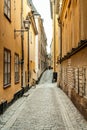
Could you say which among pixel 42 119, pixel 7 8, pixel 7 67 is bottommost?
pixel 42 119

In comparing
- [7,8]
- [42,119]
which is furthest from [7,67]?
[42,119]

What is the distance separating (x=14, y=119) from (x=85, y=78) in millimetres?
2795

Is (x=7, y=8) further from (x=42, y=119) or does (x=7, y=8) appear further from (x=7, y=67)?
(x=42, y=119)

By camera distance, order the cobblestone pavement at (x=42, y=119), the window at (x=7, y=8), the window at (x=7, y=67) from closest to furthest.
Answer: the cobblestone pavement at (x=42, y=119)
the window at (x=7, y=67)
the window at (x=7, y=8)

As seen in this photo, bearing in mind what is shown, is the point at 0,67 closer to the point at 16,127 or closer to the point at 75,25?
the point at 16,127

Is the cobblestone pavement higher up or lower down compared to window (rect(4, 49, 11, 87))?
lower down

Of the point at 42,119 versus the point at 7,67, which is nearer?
the point at 42,119

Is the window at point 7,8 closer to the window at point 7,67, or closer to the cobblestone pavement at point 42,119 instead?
the window at point 7,67

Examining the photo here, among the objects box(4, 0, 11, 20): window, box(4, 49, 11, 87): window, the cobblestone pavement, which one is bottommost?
the cobblestone pavement

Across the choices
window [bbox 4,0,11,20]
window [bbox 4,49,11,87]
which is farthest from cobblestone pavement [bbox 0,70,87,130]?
window [bbox 4,0,11,20]

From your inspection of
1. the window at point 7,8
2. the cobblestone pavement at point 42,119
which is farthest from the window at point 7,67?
the window at point 7,8

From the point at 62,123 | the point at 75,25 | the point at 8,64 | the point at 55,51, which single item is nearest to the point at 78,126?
the point at 62,123

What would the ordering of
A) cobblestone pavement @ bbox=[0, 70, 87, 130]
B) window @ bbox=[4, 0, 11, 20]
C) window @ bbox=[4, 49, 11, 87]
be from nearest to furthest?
cobblestone pavement @ bbox=[0, 70, 87, 130], window @ bbox=[4, 49, 11, 87], window @ bbox=[4, 0, 11, 20]

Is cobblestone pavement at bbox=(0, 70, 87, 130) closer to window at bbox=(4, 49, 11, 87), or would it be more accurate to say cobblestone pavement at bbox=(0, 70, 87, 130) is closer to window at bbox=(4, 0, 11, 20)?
window at bbox=(4, 49, 11, 87)
